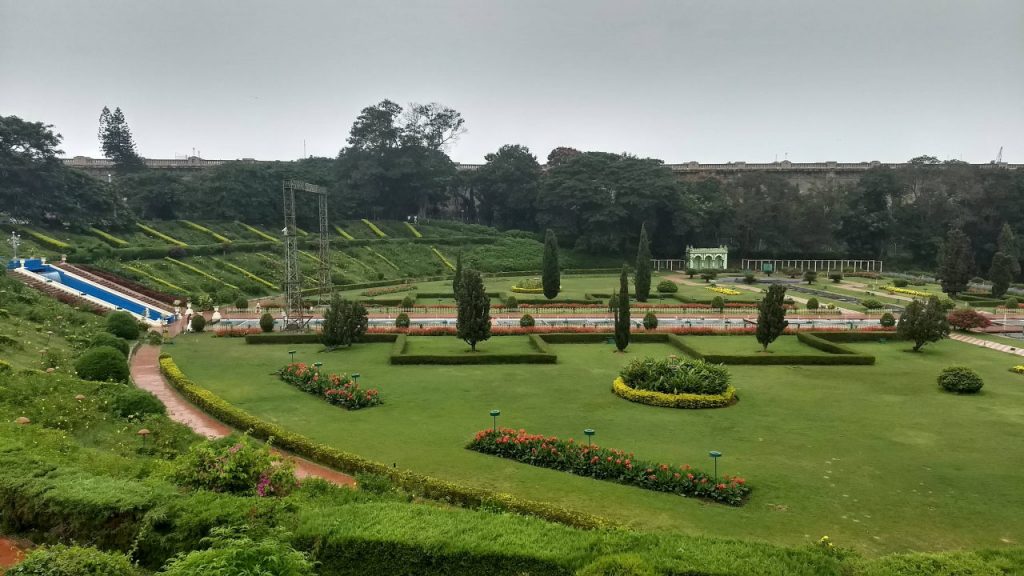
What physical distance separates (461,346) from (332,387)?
8575 millimetres

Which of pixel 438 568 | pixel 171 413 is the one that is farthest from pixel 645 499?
pixel 171 413

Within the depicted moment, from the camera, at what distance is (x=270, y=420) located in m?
16.5

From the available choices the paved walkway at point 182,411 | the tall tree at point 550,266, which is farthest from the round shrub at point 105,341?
the tall tree at point 550,266

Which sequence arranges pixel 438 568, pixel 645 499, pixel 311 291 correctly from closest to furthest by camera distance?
1. pixel 438 568
2. pixel 645 499
3. pixel 311 291

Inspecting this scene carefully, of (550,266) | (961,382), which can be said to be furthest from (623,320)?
(550,266)

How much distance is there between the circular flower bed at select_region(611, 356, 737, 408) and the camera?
18.2 m

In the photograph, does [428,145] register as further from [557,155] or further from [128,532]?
[128,532]

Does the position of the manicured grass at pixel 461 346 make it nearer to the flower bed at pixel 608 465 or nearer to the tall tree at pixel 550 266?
the flower bed at pixel 608 465

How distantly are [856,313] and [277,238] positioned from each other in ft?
150

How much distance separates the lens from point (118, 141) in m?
71.9

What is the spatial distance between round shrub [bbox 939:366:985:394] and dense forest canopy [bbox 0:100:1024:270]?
4703 cm

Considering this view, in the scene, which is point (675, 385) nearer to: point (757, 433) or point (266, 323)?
point (757, 433)

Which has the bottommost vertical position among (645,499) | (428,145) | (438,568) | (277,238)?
(645,499)

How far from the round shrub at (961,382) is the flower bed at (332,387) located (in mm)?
16757
